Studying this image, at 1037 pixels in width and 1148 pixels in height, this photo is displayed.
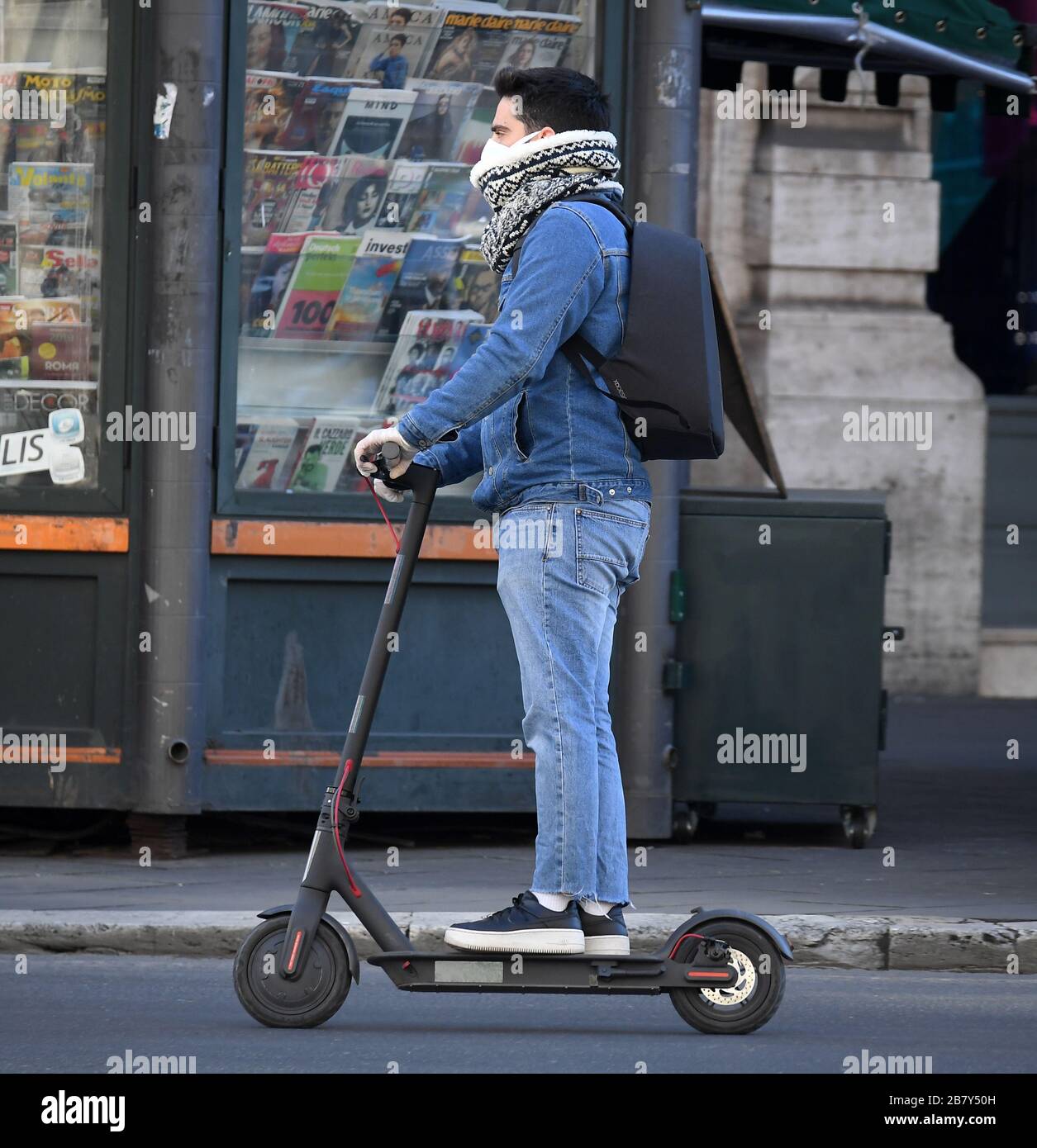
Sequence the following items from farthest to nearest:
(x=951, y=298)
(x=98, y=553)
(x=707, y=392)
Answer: (x=951, y=298) < (x=98, y=553) < (x=707, y=392)

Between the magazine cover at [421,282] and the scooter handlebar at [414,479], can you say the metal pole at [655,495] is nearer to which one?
the magazine cover at [421,282]

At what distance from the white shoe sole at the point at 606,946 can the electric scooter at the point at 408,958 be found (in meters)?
0.05

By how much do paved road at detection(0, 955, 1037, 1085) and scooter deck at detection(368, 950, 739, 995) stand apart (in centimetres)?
15

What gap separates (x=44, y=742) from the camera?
7.41 metres

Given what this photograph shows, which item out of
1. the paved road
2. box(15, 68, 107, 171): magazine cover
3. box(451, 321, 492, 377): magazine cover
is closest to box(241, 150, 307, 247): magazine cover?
box(15, 68, 107, 171): magazine cover

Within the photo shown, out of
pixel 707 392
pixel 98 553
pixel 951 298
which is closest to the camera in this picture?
pixel 707 392

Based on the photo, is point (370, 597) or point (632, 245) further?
point (370, 597)

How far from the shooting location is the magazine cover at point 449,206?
7.79 m

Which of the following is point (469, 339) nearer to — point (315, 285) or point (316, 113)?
point (315, 285)

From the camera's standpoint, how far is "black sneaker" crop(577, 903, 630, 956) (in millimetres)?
4747
